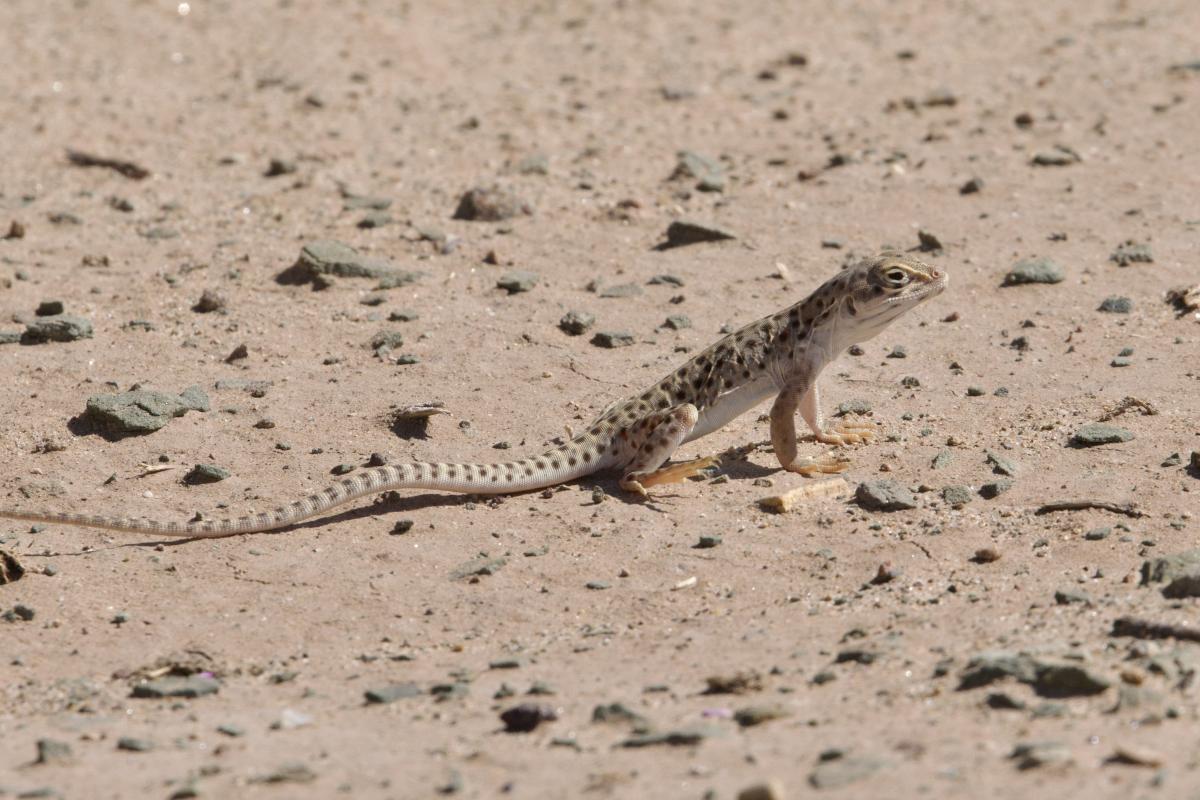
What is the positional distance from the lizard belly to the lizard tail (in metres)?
0.92

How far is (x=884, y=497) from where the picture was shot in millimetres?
9227

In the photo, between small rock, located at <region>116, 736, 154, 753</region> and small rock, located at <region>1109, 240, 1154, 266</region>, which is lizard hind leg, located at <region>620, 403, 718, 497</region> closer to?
small rock, located at <region>116, 736, 154, 753</region>

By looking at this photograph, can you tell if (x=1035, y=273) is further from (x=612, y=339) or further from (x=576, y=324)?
(x=576, y=324)

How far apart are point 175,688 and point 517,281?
19.5ft

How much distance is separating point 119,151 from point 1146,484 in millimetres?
11036

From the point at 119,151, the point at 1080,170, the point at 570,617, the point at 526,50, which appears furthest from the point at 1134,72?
the point at 570,617

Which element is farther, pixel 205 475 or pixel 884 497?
pixel 205 475

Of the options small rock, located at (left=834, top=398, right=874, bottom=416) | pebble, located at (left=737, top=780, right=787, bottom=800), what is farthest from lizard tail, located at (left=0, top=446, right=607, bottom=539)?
pebble, located at (left=737, top=780, right=787, bottom=800)

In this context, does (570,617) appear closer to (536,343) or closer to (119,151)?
(536,343)

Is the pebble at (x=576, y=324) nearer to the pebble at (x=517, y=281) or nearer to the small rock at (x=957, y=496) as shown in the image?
the pebble at (x=517, y=281)

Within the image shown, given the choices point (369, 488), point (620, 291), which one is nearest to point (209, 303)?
point (620, 291)

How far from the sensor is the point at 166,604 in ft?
28.3

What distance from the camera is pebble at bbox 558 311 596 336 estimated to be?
12094mm

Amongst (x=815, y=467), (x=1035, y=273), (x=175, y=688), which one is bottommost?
(x=175, y=688)
